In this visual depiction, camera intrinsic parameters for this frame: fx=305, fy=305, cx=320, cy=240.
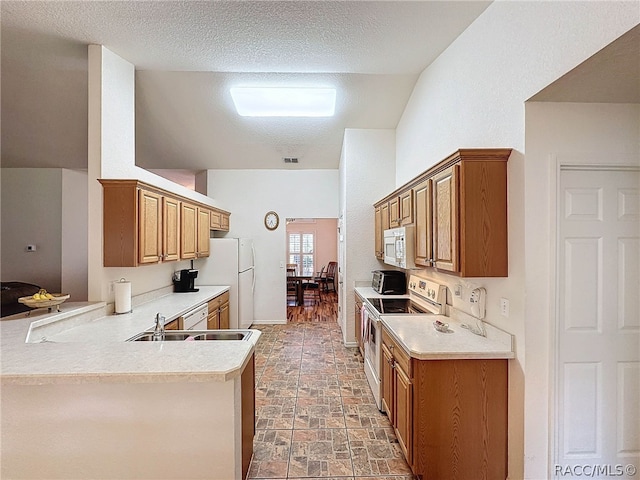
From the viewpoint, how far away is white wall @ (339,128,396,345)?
14.8 ft

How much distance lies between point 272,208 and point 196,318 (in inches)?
118

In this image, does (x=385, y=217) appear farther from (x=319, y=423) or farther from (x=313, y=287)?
(x=313, y=287)

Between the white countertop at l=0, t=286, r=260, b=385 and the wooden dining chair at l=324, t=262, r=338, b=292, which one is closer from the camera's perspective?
the white countertop at l=0, t=286, r=260, b=385

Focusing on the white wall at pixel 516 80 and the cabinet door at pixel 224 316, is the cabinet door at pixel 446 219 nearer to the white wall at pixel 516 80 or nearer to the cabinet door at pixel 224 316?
the white wall at pixel 516 80

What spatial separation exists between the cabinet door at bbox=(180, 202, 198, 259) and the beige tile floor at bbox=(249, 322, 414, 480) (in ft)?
5.52

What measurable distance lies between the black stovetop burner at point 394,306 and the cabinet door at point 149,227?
2.24m

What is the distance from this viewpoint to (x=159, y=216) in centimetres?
306

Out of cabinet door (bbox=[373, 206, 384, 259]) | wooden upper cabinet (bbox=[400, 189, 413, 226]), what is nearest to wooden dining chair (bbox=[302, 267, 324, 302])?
cabinet door (bbox=[373, 206, 384, 259])

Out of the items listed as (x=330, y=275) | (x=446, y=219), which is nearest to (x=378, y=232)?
(x=446, y=219)

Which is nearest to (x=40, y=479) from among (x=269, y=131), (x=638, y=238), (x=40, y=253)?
(x=638, y=238)

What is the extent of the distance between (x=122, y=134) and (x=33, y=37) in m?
0.89

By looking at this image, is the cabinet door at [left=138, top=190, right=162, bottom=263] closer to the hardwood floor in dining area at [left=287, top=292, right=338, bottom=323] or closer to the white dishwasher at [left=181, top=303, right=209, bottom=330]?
the white dishwasher at [left=181, top=303, right=209, bottom=330]

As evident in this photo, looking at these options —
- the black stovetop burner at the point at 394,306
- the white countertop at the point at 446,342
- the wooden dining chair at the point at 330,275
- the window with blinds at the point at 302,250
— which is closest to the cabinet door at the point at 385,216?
the black stovetop burner at the point at 394,306

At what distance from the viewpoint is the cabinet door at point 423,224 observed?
243cm
